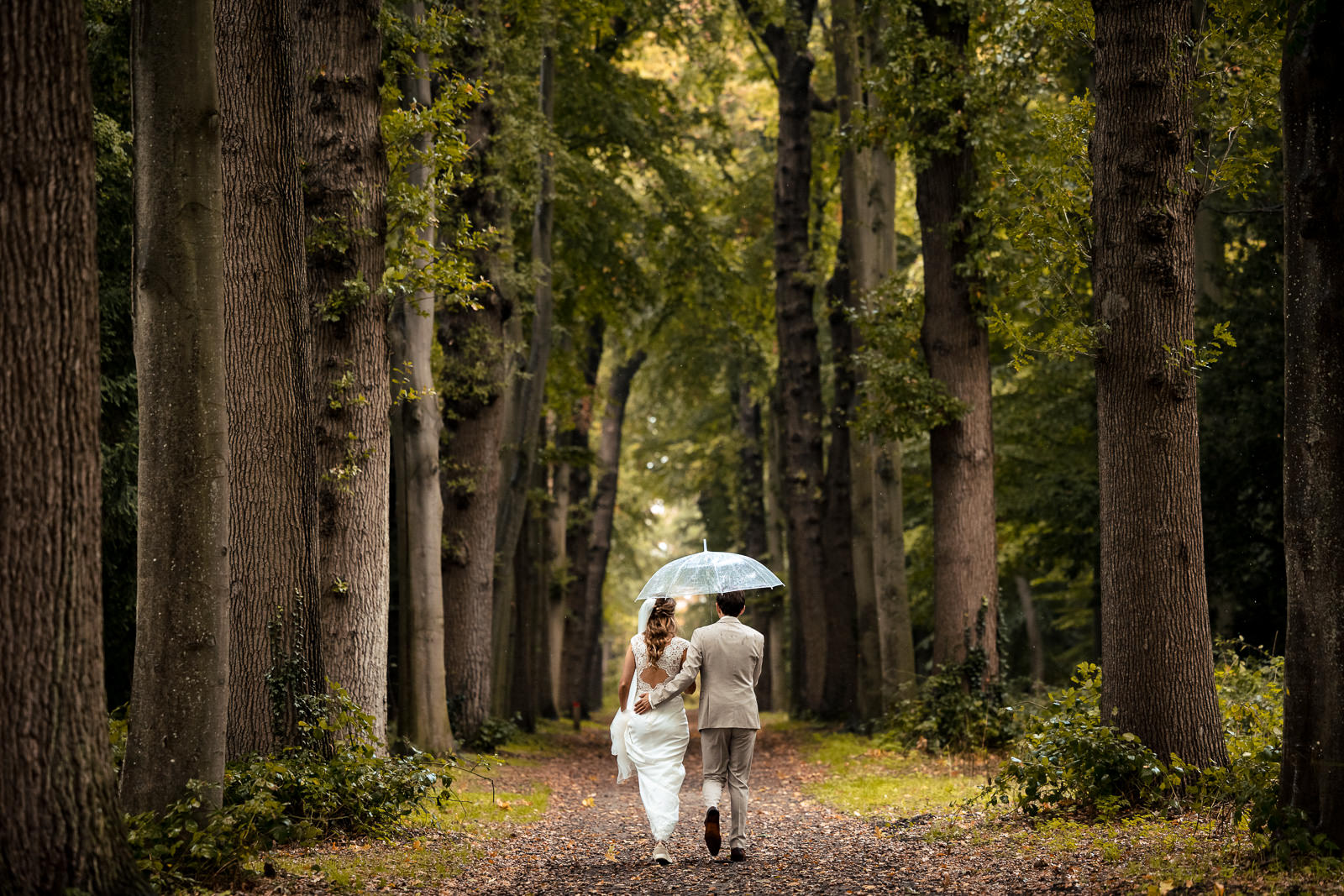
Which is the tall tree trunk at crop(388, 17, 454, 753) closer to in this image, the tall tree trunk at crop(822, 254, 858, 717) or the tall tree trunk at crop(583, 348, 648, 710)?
the tall tree trunk at crop(822, 254, 858, 717)

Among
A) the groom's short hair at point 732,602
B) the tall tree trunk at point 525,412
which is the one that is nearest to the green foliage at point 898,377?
the tall tree trunk at point 525,412

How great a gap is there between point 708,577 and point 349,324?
13.2 feet

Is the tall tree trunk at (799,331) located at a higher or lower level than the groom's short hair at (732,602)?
higher

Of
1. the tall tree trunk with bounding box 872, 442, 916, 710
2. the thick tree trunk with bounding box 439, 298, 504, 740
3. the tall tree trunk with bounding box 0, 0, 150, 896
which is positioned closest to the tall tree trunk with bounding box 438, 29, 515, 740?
the thick tree trunk with bounding box 439, 298, 504, 740

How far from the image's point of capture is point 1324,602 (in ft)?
19.2

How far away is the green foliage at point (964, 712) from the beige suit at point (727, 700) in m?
6.27

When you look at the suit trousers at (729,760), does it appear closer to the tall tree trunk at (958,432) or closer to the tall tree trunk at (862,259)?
the tall tree trunk at (958,432)

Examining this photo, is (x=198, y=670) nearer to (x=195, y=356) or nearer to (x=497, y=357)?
(x=195, y=356)

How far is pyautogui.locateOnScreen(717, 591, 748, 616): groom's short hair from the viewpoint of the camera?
27.4ft

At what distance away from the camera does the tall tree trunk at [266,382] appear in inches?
311

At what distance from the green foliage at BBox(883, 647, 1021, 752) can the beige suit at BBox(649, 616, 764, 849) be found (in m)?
6.27

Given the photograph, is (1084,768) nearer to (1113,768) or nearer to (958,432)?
(1113,768)

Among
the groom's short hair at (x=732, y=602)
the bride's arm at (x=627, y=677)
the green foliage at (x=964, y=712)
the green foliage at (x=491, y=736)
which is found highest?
the groom's short hair at (x=732, y=602)

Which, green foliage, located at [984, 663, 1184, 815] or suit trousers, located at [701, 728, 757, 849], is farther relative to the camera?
suit trousers, located at [701, 728, 757, 849]
